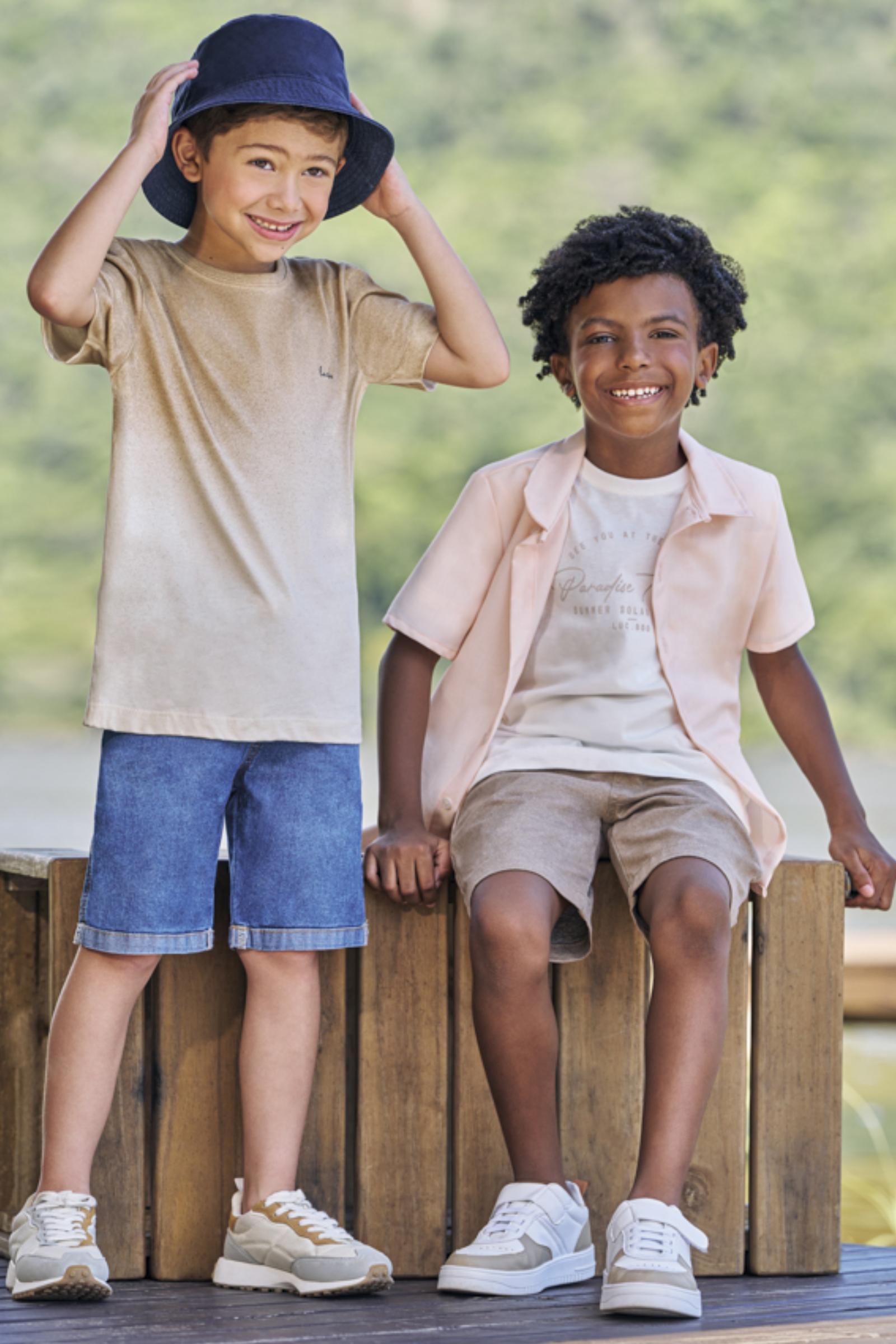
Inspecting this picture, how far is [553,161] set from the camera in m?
9.50

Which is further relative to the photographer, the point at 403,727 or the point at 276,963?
the point at 403,727

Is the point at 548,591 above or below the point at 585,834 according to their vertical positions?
above

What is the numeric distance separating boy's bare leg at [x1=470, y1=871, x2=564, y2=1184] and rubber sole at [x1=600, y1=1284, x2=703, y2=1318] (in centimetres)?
18

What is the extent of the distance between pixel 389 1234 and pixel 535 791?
532 mm

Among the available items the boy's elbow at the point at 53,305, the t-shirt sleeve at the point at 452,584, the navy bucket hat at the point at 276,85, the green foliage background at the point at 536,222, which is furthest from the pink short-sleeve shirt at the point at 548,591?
the green foliage background at the point at 536,222

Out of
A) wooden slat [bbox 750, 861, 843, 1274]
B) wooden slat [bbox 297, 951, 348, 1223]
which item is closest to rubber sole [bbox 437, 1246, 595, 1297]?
wooden slat [bbox 297, 951, 348, 1223]

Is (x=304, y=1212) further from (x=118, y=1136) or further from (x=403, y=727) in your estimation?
(x=403, y=727)

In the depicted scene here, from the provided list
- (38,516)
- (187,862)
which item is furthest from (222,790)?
(38,516)

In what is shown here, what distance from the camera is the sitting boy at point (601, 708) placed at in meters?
1.83

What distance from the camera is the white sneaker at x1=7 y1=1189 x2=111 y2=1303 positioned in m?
1.71

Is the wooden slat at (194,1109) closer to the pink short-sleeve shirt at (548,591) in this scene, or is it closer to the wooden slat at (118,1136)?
the wooden slat at (118,1136)

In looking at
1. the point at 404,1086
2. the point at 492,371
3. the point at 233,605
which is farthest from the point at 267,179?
the point at 404,1086

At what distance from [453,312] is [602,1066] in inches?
34.9

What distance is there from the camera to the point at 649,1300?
5.39 feet
